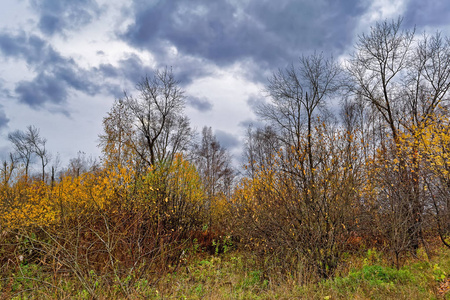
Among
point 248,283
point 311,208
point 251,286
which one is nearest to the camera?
point 251,286

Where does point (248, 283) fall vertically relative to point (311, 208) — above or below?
below

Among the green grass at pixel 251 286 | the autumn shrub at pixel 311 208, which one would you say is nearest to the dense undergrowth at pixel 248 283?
the green grass at pixel 251 286

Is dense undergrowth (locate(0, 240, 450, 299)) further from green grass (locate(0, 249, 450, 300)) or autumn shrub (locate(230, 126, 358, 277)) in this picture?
autumn shrub (locate(230, 126, 358, 277))

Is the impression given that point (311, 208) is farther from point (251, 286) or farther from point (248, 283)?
point (248, 283)

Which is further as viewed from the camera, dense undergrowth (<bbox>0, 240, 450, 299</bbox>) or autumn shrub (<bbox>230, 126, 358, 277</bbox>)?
autumn shrub (<bbox>230, 126, 358, 277</bbox>)

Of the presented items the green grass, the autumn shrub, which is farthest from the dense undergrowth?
the autumn shrub

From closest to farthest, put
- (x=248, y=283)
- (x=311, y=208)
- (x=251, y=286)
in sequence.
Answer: (x=251, y=286) → (x=311, y=208) → (x=248, y=283)

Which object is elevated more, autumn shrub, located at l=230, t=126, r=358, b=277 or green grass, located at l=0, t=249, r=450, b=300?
autumn shrub, located at l=230, t=126, r=358, b=277

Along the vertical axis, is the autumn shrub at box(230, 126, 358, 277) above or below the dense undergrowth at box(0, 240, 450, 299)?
above

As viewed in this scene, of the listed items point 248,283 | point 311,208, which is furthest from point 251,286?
point 311,208

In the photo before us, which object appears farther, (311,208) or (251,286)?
(311,208)

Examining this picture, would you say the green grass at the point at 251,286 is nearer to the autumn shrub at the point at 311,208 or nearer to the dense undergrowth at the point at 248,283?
the dense undergrowth at the point at 248,283

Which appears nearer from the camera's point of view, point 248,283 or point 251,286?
point 251,286

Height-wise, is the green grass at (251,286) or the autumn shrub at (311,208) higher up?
the autumn shrub at (311,208)
